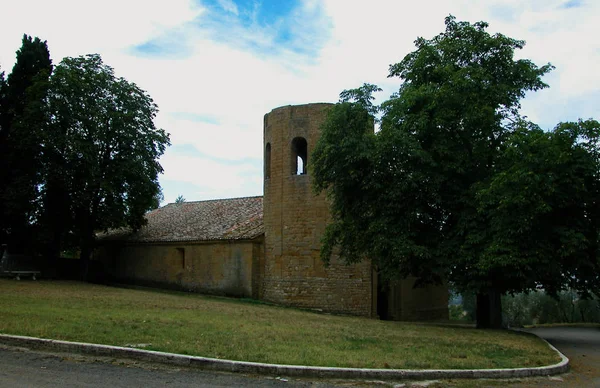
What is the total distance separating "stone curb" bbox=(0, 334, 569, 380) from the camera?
8219mm

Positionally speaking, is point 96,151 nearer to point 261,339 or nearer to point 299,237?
point 299,237

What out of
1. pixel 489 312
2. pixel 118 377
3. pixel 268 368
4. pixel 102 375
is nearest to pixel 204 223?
pixel 489 312

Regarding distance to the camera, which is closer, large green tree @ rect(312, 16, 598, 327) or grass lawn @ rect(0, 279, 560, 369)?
grass lawn @ rect(0, 279, 560, 369)

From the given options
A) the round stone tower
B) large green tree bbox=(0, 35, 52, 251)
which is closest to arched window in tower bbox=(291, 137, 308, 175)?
the round stone tower

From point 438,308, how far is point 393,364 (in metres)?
25.0

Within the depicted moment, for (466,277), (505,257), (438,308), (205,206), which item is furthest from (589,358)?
(205,206)

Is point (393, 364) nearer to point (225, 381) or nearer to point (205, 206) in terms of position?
point (225, 381)

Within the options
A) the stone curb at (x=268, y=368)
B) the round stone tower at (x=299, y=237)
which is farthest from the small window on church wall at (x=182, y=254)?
the stone curb at (x=268, y=368)

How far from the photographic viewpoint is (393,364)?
9.00m

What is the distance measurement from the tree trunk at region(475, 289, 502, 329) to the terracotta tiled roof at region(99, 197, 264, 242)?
10959 millimetres

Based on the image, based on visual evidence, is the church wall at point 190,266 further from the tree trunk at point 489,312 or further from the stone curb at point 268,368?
the stone curb at point 268,368

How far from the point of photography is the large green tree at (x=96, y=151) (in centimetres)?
2884

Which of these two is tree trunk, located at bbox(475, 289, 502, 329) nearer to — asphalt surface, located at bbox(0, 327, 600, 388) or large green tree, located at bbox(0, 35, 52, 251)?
asphalt surface, located at bbox(0, 327, 600, 388)

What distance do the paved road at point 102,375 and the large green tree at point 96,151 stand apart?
21706mm
